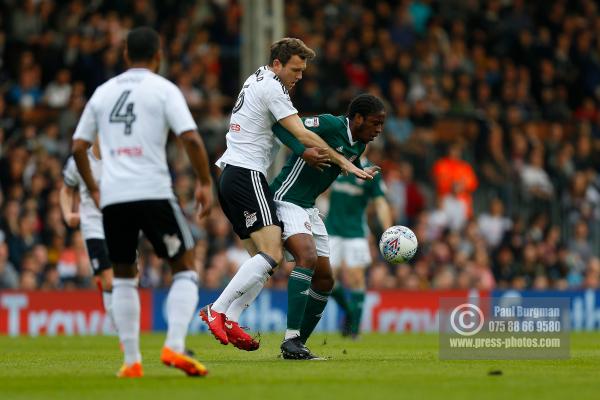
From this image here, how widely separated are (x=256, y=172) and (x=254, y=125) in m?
0.43

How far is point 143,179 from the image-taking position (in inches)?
346

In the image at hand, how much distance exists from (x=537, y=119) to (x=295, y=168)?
15707 millimetres

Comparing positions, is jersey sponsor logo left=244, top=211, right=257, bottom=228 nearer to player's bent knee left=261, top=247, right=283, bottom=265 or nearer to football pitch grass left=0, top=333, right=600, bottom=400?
player's bent knee left=261, top=247, right=283, bottom=265

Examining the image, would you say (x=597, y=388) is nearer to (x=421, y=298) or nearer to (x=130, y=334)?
(x=130, y=334)

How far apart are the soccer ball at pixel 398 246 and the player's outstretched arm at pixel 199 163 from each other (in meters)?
4.29

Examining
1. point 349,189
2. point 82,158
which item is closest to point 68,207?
point 82,158

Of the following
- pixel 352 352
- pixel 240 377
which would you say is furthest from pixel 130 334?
pixel 352 352

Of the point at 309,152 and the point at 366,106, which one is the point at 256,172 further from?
the point at 366,106

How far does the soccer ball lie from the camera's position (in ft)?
41.9

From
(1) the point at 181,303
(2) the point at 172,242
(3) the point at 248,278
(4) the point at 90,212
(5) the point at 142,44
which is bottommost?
(1) the point at 181,303

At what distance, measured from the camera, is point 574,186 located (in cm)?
2509

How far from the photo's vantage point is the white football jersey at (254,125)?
36.6 ft

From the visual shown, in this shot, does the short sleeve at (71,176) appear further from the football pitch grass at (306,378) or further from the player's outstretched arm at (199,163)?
the player's outstretched arm at (199,163)

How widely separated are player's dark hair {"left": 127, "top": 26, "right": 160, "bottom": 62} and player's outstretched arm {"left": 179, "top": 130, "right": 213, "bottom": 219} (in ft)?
2.09
